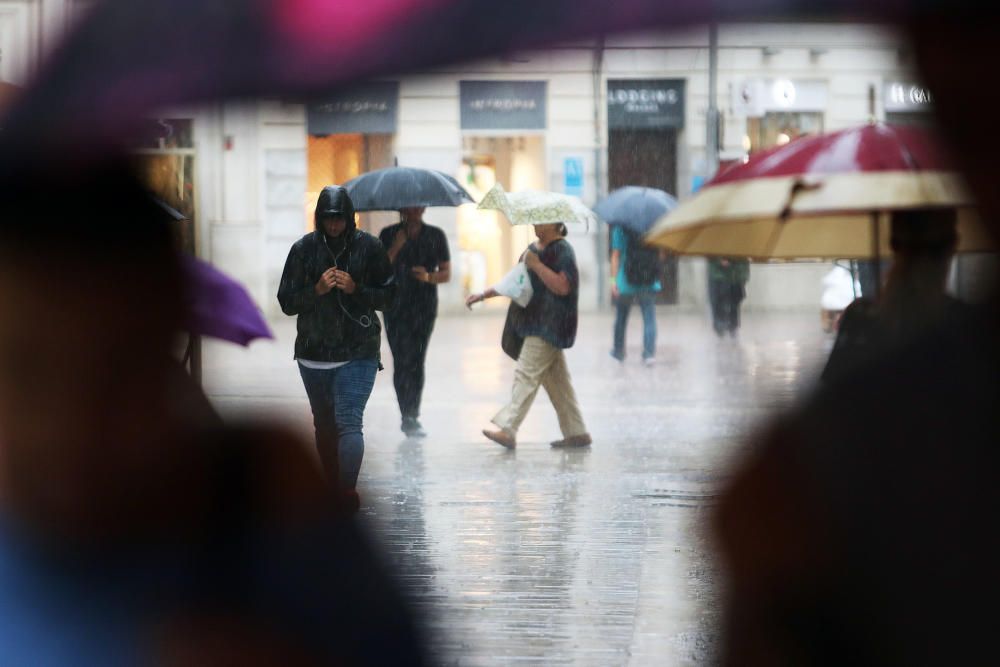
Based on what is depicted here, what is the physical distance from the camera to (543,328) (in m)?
7.82

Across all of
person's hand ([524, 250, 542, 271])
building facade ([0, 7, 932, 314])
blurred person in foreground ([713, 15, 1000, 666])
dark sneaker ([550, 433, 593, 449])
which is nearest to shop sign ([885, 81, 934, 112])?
building facade ([0, 7, 932, 314])

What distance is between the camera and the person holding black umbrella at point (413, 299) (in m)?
8.13

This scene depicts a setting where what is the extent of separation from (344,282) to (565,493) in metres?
1.94

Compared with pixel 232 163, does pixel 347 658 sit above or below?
below

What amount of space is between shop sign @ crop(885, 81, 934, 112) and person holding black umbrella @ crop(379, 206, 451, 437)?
7344 millimetres

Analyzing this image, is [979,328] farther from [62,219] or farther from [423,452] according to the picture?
[423,452]

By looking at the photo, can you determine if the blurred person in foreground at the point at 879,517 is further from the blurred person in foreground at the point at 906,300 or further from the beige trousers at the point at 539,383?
the beige trousers at the point at 539,383

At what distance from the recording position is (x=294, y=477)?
0.79 metres

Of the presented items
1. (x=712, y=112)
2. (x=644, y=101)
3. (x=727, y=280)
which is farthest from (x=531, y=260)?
(x=644, y=101)

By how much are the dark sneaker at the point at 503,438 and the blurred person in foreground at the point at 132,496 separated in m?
6.97

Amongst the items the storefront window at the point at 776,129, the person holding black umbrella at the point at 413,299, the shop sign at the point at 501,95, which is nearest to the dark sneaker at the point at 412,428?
the person holding black umbrella at the point at 413,299

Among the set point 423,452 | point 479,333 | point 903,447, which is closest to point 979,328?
point 903,447

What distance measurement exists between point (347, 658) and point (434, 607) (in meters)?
0.13

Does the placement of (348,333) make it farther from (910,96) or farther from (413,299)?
(910,96)
